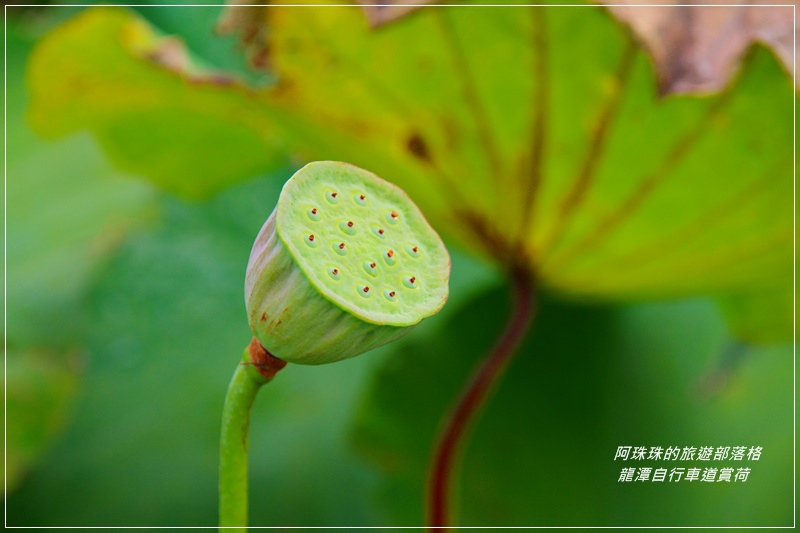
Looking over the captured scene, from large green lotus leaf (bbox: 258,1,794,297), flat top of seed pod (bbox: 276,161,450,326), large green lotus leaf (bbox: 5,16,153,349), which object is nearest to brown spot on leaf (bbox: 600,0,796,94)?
large green lotus leaf (bbox: 258,1,794,297)

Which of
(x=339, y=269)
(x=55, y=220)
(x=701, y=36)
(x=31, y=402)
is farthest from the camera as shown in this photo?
(x=55, y=220)

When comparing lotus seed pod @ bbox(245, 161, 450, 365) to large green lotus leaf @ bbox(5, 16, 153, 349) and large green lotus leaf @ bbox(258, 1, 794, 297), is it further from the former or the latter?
large green lotus leaf @ bbox(5, 16, 153, 349)

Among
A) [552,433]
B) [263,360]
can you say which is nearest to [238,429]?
[263,360]

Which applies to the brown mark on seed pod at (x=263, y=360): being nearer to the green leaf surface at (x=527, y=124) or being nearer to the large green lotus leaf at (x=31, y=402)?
the green leaf surface at (x=527, y=124)

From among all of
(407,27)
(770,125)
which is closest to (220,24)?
(407,27)

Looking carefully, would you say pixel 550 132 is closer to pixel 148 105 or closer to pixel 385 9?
pixel 385 9

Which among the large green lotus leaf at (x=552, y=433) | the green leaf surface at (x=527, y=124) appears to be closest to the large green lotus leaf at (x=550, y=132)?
the green leaf surface at (x=527, y=124)

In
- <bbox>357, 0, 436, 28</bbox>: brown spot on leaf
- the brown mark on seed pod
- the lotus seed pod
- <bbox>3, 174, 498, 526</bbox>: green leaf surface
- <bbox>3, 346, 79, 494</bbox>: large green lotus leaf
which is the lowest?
<bbox>3, 174, 498, 526</bbox>: green leaf surface
